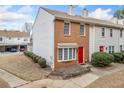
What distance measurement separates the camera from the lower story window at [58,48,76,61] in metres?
16.6

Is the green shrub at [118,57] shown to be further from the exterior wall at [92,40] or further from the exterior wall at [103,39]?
the exterior wall at [92,40]

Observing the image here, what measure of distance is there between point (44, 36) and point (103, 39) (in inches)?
349

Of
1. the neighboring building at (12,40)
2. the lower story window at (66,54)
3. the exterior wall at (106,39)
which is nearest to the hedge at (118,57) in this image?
Answer: the exterior wall at (106,39)

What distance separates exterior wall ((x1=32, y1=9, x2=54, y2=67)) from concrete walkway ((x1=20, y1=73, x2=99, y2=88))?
3447mm

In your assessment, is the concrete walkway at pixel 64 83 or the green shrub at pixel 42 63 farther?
the green shrub at pixel 42 63

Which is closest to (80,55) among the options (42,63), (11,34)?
(42,63)

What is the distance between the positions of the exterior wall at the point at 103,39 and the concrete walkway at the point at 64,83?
276 inches

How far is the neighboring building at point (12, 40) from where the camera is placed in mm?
47938

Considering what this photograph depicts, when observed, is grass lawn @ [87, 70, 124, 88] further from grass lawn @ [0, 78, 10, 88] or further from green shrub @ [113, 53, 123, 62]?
green shrub @ [113, 53, 123, 62]

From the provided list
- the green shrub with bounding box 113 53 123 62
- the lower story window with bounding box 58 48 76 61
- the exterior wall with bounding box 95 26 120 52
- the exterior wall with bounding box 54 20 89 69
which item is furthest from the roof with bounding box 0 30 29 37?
the green shrub with bounding box 113 53 123 62

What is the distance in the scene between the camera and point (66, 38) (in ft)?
55.9

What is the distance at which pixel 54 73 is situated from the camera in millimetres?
14586

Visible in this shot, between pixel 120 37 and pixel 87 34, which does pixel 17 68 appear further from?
pixel 120 37
